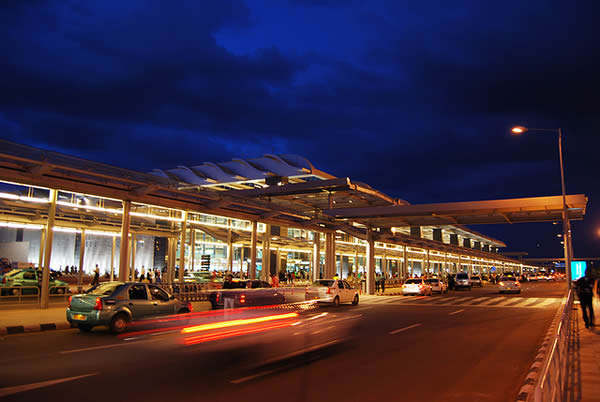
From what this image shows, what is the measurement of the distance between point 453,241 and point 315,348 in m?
60.6

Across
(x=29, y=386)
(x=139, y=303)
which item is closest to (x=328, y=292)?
(x=139, y=303)

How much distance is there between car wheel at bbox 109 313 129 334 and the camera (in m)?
13.8

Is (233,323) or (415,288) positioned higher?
(415,288)

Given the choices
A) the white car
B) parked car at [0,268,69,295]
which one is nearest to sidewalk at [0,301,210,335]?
parked car at [0,268,69,295]

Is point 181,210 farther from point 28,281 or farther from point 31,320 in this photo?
point 28,281

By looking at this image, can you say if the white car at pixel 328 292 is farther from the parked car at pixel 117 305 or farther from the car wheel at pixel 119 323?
the car wheel at pixel 119 323

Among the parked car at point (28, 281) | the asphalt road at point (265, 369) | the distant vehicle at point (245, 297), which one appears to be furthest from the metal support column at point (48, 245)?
the distant vehicle at point (245, 297)

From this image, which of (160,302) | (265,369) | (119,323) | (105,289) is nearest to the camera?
(265,369)

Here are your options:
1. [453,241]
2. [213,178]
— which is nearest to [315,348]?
[213,178]

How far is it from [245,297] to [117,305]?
276 inches

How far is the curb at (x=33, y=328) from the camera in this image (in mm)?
13760

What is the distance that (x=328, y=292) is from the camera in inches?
970

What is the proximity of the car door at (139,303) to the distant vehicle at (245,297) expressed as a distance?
4.74m

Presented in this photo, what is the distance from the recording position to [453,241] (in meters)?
68.0
